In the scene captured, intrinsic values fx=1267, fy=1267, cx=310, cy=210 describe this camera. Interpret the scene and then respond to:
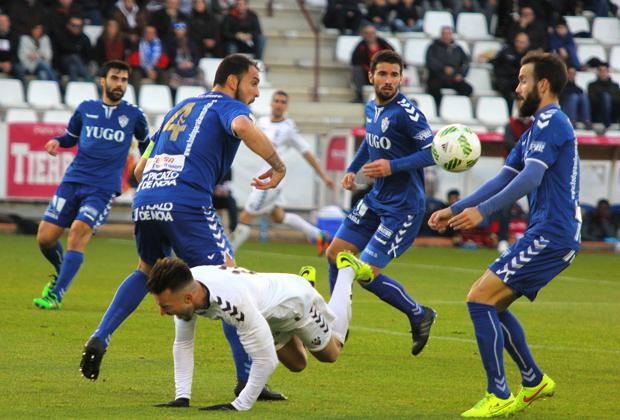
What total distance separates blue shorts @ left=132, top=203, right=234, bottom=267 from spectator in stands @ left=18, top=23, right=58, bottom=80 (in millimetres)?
16528

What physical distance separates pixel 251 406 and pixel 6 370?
→ 224 centimetres

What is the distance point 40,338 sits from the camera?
10.5 m

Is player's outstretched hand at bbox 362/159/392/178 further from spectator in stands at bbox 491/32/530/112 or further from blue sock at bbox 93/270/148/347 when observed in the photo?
spectator in stands at bbox 491/32/530/112

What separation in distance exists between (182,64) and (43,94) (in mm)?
2840

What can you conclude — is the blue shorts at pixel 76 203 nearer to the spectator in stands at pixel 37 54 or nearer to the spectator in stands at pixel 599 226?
the spectator in stands at pixel 37 54

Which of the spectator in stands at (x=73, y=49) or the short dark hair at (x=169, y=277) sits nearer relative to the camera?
the short dark hair at (x=169, y=277)

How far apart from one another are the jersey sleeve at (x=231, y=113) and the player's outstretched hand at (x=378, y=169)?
2.11 m

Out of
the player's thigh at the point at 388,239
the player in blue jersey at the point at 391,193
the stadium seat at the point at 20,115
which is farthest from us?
the stadium seat at the point at 20,115

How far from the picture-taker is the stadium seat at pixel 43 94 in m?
23.7

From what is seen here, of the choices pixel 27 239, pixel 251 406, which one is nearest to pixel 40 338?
pixel 251 406

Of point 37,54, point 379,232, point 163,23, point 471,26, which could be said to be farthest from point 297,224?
point 471,26

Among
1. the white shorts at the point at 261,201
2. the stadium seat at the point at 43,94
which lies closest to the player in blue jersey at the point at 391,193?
the white shorts at the point at 261,201

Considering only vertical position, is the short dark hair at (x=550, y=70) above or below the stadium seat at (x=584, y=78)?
above

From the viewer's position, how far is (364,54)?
84.6 feet
